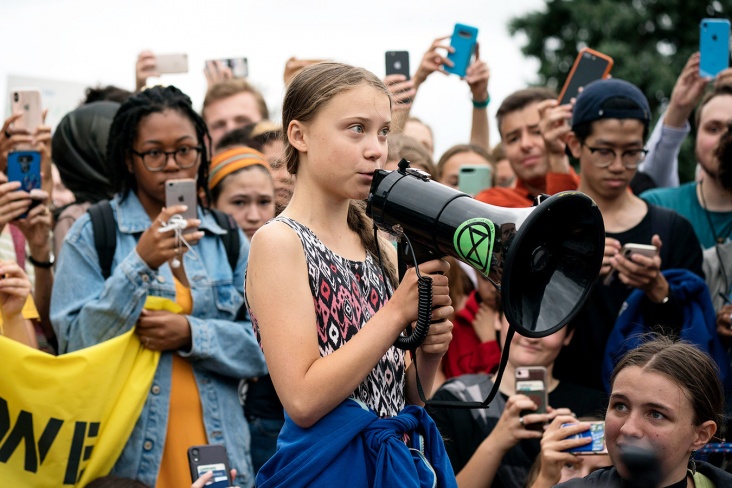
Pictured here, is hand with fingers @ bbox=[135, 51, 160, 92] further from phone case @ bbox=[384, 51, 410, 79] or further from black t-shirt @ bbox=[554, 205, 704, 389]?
black t-shirt @ bbox=[554, 205, 704, 389]

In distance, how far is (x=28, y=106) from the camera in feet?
17.3

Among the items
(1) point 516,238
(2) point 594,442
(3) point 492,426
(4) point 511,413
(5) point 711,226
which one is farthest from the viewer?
(5) point 711,226

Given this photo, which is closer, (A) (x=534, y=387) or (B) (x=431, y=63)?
(A) (x=534, y=387)

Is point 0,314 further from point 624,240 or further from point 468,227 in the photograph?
point 624,240

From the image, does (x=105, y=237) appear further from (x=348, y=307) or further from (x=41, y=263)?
(x=348, y=307)

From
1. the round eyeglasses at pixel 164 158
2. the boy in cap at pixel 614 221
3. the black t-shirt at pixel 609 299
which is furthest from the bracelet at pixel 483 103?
the round eyeglasses at pixel 164 158

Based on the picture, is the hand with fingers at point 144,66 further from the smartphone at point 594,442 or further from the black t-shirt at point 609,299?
the smartphone at point 594,442

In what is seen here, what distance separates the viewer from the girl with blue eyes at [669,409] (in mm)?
3355

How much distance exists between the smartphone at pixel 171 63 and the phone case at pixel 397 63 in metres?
1.26

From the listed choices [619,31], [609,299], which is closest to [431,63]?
[609,299]

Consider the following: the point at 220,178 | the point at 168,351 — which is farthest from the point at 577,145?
the point at 168,351

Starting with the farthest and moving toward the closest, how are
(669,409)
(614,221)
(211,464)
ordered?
(614,221)
(211,464)
(669,409)

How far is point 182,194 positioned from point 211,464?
48.5 inches

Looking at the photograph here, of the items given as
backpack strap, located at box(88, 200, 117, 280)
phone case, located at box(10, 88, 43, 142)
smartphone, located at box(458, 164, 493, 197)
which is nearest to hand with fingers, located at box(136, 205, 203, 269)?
backpack strap, located at box(88, 200, 117, 280)
